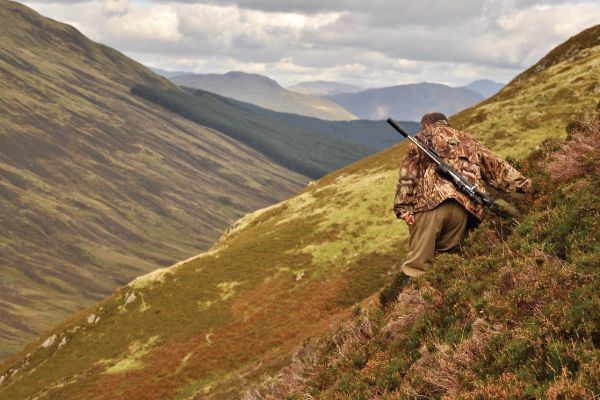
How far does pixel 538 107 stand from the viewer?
52594mm

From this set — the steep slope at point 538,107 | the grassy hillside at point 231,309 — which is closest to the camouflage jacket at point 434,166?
the grassy hillside at point 231,309

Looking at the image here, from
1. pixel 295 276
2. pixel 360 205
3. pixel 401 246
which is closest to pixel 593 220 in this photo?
pixel 401 246

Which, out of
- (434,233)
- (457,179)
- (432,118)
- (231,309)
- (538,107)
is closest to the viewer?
(457,179)

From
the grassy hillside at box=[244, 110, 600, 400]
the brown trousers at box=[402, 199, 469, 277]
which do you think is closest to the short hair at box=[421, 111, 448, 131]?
the brown trousers at box=[402, 199, 469, 277]

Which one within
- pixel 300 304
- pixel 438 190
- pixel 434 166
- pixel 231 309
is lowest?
pixel 231 309

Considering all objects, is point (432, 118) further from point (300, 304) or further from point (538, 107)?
point (538, 107)

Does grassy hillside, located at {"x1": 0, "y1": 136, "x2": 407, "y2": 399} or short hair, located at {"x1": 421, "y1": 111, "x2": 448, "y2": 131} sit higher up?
short hair, located at {"x1": 421, "y1": 111, "x2": 448, "y2": 131}

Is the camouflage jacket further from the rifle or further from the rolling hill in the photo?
the rolling hill

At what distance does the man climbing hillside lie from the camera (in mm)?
10430

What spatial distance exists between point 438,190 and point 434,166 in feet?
2.15

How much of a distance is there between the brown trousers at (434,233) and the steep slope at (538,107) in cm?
3577

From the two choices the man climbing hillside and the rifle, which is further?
the man climbing hillside

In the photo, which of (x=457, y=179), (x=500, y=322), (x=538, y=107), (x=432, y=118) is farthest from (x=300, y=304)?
(x=538, y=107)

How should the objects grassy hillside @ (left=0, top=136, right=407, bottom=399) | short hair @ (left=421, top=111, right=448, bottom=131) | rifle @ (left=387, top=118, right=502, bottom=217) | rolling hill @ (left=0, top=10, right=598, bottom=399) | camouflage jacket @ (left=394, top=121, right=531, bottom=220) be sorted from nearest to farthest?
rolling hill @ (left=0, top=10, right=598, bottom=399) < rifle @ (left=387, top=118, right=502, bottom=217) < camouflage jacket @ (left=394, top=121, right=531, bottom=220) < short hair @ (left=421, top=111, right=448, bottom=131) < grassy hillside @ (left=0, top=136, right=407, bottom=399)
